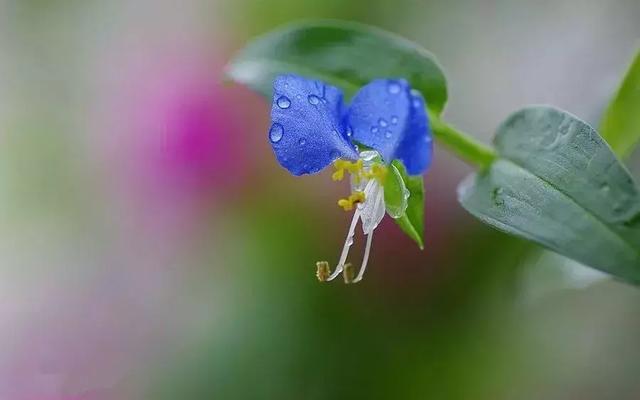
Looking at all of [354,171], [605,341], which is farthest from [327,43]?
[605,341]

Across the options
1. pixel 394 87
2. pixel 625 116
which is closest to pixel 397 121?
pixel 394 87

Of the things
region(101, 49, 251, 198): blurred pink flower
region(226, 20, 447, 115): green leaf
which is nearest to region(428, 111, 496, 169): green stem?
region(226, 20, 447, 115): green leaf

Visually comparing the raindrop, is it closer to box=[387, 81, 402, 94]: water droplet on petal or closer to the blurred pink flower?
box=[387, 81, 402, 94]: water droplet on petal

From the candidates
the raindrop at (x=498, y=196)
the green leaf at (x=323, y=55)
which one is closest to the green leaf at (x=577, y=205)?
the raindrop at (x=498, y=196)

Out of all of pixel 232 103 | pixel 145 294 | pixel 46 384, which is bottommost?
pixel 46 384

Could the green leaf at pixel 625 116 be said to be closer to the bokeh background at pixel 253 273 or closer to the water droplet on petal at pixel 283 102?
the water droplet on petal at pixel 283 102

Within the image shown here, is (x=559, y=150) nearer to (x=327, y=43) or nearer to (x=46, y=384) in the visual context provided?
(x=327, y=43)
